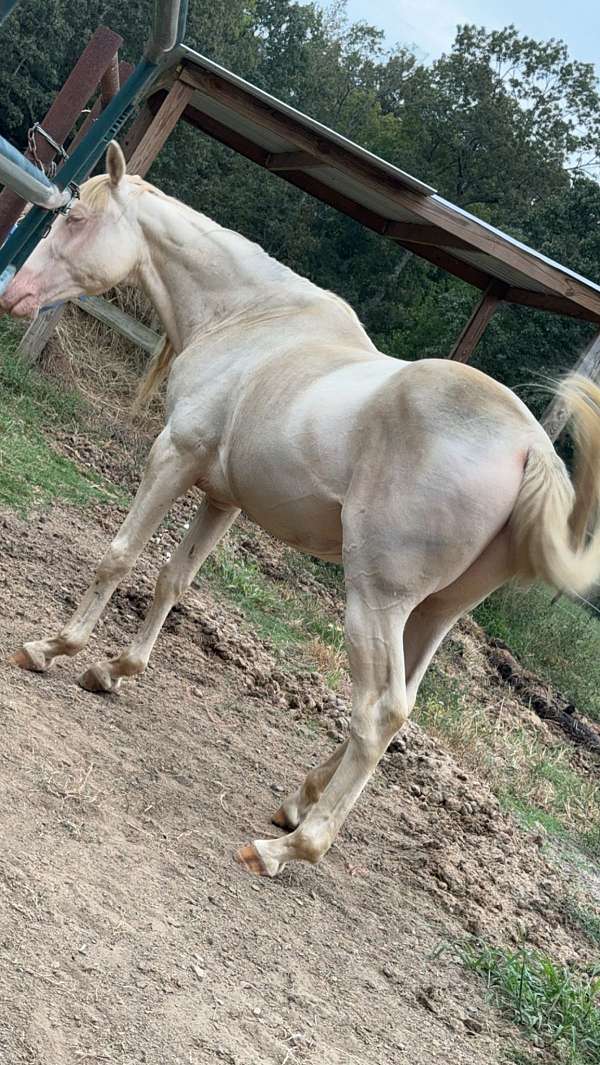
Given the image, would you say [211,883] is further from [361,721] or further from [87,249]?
[87,249]

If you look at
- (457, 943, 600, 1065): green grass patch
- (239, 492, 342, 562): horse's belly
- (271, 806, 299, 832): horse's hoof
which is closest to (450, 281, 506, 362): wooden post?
(239, 492, 342, 562): horse's belly

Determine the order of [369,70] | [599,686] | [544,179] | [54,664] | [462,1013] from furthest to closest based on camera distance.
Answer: [369,70], [544,179], [599,686], [54,664], [462,1013]

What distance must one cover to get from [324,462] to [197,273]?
1589 mm

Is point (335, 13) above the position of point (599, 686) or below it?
above

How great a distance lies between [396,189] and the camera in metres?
8.85

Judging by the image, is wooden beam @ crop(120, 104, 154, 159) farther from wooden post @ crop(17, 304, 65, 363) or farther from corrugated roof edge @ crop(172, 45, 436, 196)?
wooden post @ crop(17, 304, 65, 363)

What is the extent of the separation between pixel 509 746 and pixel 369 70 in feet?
157

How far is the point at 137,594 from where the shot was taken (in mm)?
5777

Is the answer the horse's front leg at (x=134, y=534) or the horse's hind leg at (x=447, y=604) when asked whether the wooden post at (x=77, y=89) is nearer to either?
the horse's front leg at (x=134, y=534)

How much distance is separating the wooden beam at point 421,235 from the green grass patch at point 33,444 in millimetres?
3612

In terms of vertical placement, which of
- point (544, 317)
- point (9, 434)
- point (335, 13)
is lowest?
point (9, 434)

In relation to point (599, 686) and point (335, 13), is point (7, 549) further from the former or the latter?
point (335, 13)

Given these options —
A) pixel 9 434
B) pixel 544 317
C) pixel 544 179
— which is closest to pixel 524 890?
pixel 9 434

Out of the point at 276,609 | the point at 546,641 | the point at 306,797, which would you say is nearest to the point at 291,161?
the point at 276,609
